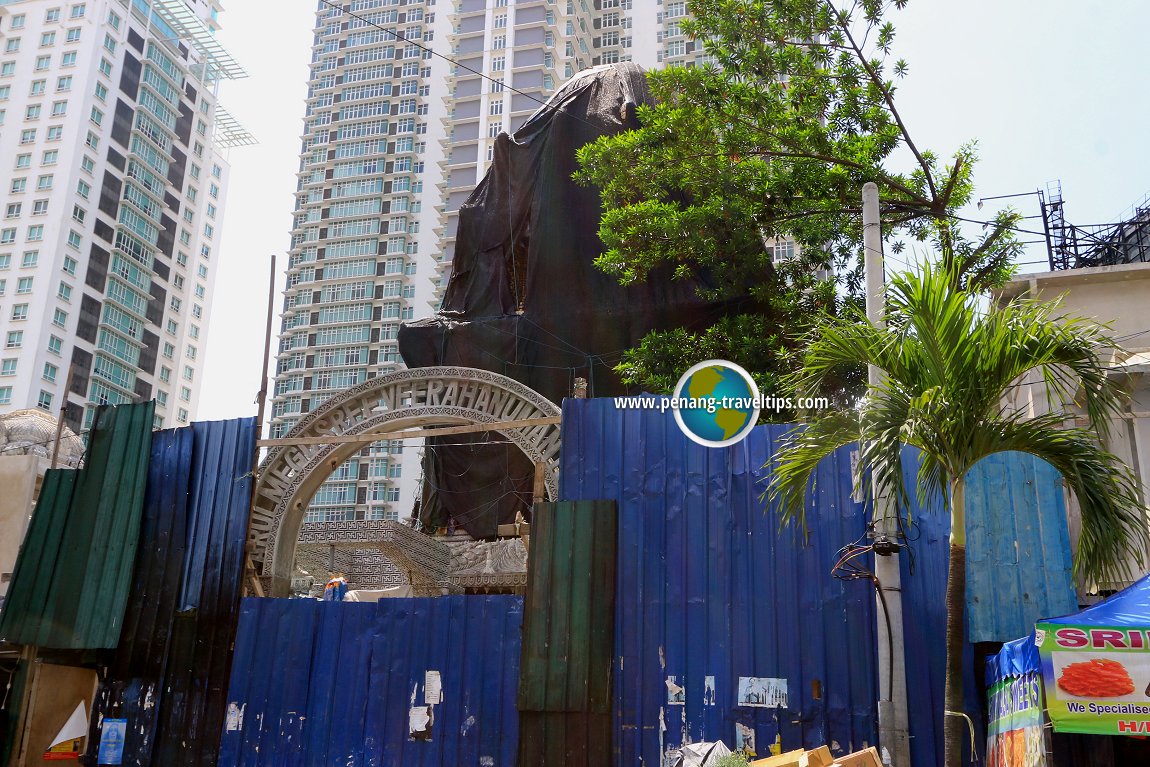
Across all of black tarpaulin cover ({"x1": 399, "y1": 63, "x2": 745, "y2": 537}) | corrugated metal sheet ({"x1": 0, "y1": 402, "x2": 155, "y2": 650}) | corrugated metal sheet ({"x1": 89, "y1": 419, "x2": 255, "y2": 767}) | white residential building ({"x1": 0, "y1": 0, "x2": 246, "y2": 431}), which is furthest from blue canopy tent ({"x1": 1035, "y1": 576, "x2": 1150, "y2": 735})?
white residential building ({"x1": 0, "y1": 0, "x2": 246, "y2": 431})

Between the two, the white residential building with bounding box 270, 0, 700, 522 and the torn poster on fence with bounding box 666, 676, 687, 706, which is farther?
the white residential building with bounding box 270, 0, 700, 522

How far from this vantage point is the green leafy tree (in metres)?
15.3

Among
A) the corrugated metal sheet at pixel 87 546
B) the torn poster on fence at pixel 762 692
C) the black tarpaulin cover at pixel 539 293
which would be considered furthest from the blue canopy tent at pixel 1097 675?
the black tarpaulin cover at pixel 539 293

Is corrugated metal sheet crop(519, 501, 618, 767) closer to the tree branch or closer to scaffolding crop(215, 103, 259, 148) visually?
the tree branch

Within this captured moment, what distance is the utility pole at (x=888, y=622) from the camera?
8.65 metres

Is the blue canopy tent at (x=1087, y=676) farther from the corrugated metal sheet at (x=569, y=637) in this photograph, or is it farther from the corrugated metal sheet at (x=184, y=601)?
the corrugated metal sheet at (x=184, y=601)

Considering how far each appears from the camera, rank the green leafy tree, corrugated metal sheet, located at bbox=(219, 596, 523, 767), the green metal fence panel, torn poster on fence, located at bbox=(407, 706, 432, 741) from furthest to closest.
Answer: the green leafy tree
torn poster on fence, located at bbox=(407, 706, 432, 741)
corrugated metal sheet, located at bbox=(219, 596, 523, 767)
the green metal fence panel

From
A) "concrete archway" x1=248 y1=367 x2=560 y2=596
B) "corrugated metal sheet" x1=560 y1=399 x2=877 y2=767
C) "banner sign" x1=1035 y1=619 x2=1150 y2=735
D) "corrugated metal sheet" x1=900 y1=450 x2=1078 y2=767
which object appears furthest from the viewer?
"concrete archway" x1=248 y1=367 x2=560 y2=596

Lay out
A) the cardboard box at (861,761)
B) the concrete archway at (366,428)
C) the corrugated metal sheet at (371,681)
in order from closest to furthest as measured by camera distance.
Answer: the cardboard box at (861,761) → the corrugated metal sheet at (371,681) → the concrete archway at (366,428)

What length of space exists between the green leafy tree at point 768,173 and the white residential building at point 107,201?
62.7 m

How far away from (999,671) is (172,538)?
9.43 m

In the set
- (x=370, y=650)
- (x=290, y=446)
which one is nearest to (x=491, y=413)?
(x=290, y=446)

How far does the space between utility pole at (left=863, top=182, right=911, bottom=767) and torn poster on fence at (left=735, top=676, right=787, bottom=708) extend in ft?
3.70

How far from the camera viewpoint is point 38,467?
15398mm
